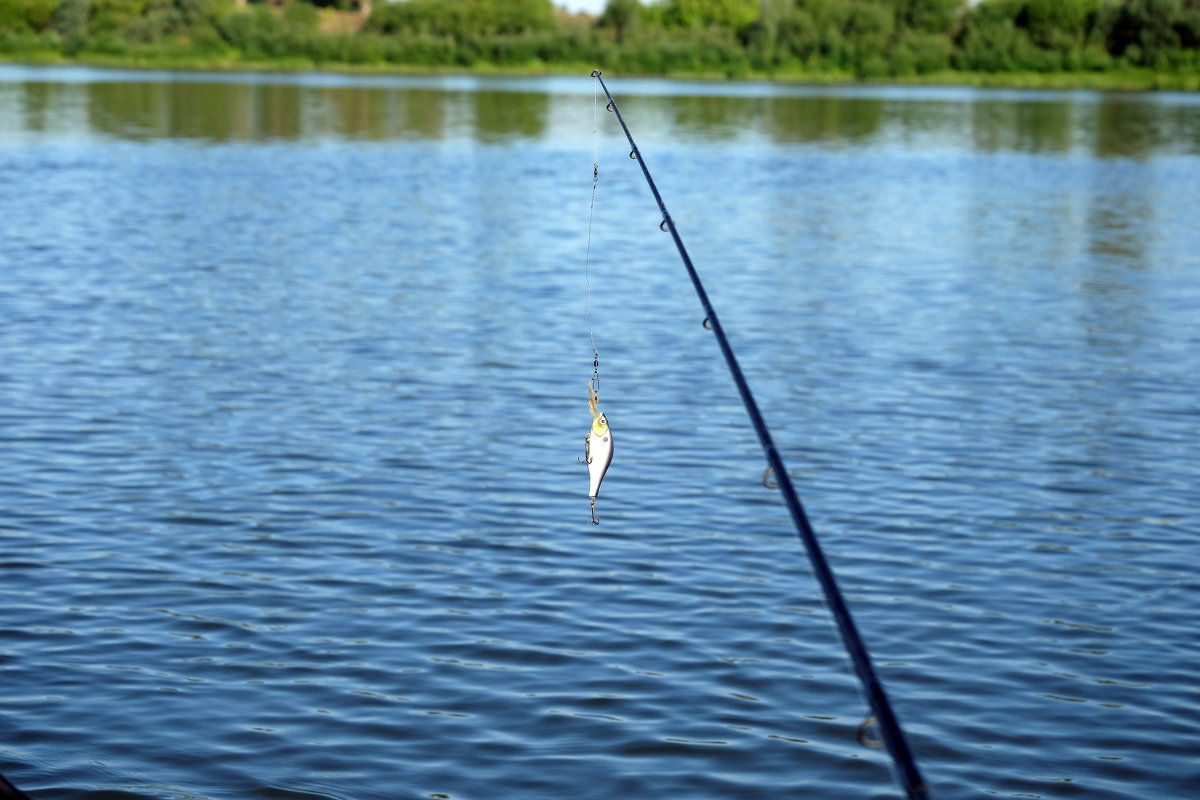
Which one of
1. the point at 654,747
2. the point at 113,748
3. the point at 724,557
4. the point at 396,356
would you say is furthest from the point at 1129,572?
the point at 396,356

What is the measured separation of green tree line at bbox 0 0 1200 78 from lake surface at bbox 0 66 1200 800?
201 ft

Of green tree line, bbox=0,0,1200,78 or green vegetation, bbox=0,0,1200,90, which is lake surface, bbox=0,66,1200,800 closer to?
green vegetation, bbox=0,0,1200,90

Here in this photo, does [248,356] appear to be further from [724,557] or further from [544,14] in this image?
[544,14]

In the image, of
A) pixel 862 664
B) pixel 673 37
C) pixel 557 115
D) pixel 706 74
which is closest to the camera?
pixel 862 664

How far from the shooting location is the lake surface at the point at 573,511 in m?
6.04

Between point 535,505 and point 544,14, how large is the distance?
3664 inches

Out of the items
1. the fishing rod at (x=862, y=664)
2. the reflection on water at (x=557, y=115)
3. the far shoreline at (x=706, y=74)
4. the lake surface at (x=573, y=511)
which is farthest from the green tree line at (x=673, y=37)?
the fishing rod at (x=862, y=664)

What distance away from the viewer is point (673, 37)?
3595 inches

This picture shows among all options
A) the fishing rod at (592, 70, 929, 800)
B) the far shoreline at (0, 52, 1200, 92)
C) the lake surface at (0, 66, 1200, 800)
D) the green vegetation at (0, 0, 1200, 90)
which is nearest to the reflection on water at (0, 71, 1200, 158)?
the far shoreline at (0, 52, 1200, 92)

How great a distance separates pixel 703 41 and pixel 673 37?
4.36 meters

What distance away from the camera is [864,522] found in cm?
875

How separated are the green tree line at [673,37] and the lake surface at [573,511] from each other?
201ft

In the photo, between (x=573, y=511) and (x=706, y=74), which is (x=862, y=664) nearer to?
(x=573, y=511)

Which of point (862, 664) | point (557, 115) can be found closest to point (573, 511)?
point (862, 664)
